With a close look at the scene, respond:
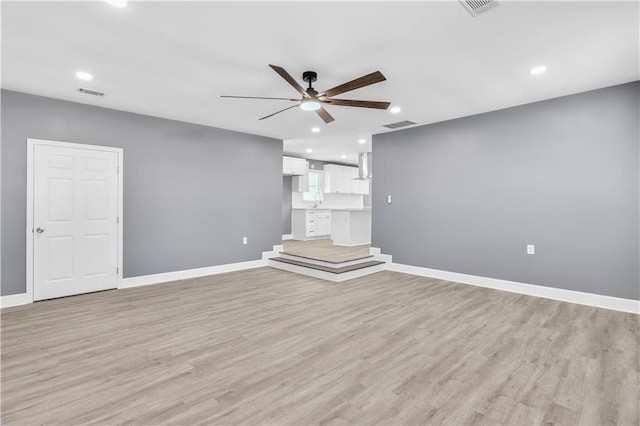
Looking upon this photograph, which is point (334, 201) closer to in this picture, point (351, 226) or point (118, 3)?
point (351, 226)

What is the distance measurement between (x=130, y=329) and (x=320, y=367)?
209 centimetres

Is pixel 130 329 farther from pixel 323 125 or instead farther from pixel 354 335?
pixel 323 125

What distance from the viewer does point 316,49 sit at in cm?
292

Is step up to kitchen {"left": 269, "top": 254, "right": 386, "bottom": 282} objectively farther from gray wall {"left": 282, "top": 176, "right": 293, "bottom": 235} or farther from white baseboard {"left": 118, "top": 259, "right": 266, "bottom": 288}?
gray wall {"left": 282, "top": 176, "right": 293, "bottom": 235}

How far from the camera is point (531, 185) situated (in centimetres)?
449

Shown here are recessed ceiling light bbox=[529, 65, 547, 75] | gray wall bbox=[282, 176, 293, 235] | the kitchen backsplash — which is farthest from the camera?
the kitchen backsplash

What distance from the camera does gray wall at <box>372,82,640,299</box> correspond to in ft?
12.6

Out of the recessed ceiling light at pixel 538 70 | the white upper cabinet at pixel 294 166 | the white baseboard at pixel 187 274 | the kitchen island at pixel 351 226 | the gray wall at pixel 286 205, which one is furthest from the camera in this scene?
the gray wall at pixel 286 205

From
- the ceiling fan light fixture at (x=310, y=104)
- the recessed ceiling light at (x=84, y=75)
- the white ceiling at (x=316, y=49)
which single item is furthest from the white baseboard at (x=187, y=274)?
the ceiling fan light fixture at (x=310, y=104)

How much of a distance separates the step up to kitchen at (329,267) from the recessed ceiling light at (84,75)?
4109 millimetres

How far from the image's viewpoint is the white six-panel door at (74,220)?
4141 mm

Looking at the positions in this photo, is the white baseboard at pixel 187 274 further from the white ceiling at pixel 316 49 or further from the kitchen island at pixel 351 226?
the white ceiling at pixel 316 49

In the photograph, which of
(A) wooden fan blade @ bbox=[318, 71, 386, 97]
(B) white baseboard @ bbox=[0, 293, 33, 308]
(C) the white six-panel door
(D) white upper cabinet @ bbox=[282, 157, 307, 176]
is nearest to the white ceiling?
(A) wooden fan blade @ bbox=[318, 71, 386, 97]

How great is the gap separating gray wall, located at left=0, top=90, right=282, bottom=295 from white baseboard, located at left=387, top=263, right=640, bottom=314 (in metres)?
3.29
